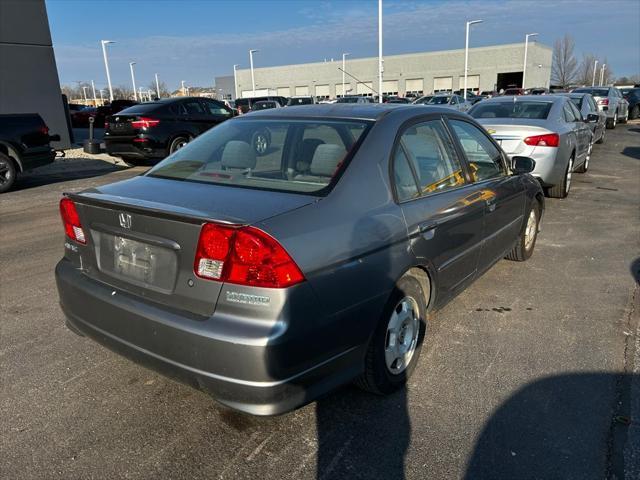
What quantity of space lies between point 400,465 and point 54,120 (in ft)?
57.5

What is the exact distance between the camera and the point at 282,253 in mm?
2182

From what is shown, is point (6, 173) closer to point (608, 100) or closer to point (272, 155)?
point (272, 155)

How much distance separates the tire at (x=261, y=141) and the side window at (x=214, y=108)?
433 inches

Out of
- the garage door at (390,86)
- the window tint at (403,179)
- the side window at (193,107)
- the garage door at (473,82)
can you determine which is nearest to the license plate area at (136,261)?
the window tint at (403,179)

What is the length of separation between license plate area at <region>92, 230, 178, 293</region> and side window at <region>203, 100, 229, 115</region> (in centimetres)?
1173

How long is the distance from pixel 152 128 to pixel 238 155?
9.85 meters

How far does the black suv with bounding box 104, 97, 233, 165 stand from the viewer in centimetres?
1218

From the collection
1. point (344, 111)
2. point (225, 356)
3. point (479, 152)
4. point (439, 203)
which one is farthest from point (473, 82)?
point (225, 356)

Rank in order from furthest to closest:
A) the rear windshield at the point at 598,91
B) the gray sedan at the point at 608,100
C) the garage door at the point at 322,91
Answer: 1. the garage door at the point at 322,91
2. the rear windshield at the point at 598,91
3. the gray sedan at the point at 608,100

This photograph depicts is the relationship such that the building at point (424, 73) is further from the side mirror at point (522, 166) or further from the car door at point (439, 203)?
the car door at point (439, 203)

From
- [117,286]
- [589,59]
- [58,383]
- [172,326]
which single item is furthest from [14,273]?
[589,59]

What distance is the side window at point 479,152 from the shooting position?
152 inches

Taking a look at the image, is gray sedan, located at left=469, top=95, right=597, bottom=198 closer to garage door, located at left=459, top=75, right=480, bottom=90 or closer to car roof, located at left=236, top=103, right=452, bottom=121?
car roof, located at left=236, top=103, right=452, bottom=121

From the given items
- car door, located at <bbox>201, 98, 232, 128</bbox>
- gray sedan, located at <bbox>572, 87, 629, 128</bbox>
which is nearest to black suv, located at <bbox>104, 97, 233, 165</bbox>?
car door, located at <bbox>201, 98, 232, 128</bbox>
